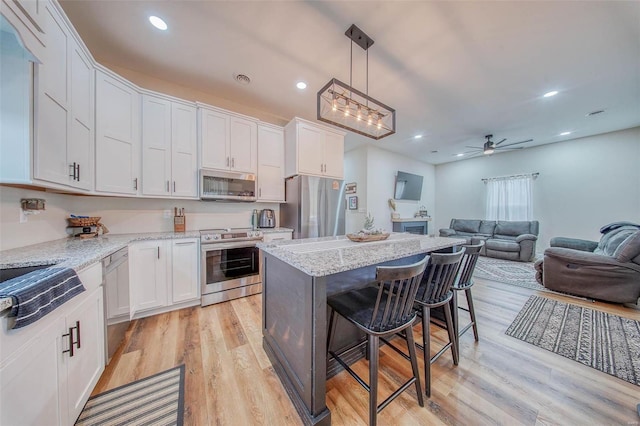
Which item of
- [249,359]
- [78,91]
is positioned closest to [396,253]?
[249,359]

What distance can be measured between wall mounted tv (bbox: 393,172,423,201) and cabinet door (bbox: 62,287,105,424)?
6.01 meters

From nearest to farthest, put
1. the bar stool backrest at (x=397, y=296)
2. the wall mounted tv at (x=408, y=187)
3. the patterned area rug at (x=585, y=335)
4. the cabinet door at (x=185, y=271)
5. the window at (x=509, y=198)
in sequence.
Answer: the bar stool backrest at (x=397, y=296), the patterned area rug at (x=585, y=335), the cabinet door at (x=185, y=271), the window at (x=509, y=198), the wall mounted tv at (x=408, y=187)

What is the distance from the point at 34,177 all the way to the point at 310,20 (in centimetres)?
236

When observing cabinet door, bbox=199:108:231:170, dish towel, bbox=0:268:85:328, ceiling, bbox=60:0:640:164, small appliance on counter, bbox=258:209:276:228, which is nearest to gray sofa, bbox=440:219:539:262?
ceiling, bbox=60:0:640:164

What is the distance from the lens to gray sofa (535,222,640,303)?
8.49 feet

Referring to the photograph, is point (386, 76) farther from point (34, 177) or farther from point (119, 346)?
point (119, 346)

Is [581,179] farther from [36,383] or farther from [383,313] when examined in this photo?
[36,383]

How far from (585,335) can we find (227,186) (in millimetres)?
4365

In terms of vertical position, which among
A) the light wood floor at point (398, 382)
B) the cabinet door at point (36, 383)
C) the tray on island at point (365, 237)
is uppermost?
the tray on island at point (365, 237)

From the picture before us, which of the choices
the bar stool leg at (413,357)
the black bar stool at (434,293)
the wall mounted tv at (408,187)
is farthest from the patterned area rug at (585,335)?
the wall mounted tv at (408,187)

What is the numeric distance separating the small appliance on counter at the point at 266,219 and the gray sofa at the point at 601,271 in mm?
4288

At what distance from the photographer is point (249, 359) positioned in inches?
68.3

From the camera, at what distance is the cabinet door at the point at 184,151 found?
2.67 metres

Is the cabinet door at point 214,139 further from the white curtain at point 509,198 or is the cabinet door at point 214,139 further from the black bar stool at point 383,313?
the white curtain at point 509,198
